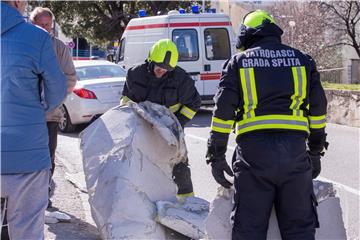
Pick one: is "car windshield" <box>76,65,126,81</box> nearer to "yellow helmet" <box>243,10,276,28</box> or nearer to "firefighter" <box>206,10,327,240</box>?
"yellow helmet" <box>243,10,276,28</box>

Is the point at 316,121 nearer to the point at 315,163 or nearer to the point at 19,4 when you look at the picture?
the point at 315,163

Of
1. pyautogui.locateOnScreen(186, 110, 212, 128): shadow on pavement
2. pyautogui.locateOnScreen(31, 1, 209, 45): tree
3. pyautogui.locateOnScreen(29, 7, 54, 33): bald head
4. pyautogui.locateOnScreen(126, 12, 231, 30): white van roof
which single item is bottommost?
pyautogui.locateOnScreen(186, 110, 212, 128): shadow on pavement

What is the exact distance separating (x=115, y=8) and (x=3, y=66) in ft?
103

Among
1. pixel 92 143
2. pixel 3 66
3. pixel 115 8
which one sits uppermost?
pixel 115 8

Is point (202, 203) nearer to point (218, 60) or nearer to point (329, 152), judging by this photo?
point (329, 152)

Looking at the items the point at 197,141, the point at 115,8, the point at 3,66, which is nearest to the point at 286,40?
the point at 115,8

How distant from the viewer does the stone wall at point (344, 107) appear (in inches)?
480

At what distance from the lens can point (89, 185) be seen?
14.9ft

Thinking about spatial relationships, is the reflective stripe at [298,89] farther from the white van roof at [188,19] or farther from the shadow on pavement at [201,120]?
the white van roof at [188,19]

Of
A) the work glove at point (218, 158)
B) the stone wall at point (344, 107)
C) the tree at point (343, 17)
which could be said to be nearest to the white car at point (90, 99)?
the stone wall at point (344, 107)

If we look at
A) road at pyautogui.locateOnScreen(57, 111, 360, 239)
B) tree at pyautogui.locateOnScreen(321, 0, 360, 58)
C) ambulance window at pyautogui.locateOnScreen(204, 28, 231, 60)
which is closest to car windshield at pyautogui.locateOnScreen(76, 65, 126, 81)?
road at pyautogui.locateOnScreen(57, 111, 360, 239)

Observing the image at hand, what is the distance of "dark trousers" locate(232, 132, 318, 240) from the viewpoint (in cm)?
334

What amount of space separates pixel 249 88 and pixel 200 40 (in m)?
10.9

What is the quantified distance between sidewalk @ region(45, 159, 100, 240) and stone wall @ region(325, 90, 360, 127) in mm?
7207
